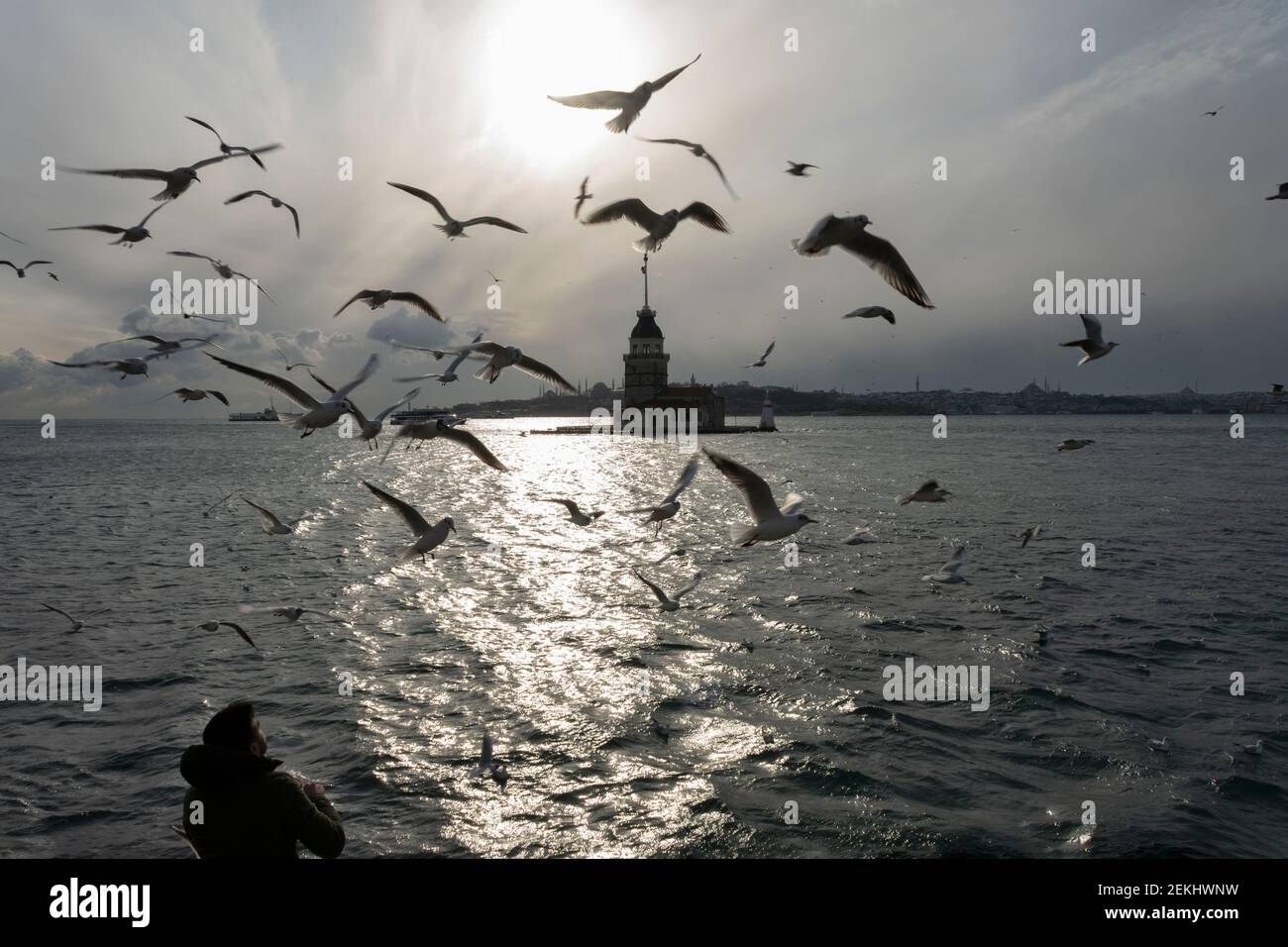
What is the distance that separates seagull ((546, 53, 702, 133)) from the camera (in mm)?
8266

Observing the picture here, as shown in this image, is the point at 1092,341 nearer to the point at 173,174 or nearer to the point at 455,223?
the point at 455,223

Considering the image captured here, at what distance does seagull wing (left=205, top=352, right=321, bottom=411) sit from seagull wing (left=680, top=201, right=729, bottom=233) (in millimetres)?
4850

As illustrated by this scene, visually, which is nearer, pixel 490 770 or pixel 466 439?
pixel 490 770

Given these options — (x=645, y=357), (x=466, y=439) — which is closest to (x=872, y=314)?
(x=466, y=439)

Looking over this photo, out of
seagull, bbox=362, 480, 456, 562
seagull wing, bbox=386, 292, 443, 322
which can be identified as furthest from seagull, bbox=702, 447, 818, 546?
seagull wing, bbox=386, 292, 443, 322

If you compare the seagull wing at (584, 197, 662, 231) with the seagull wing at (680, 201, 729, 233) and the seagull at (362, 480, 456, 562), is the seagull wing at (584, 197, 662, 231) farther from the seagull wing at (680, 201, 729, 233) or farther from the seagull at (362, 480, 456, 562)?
the seagull at (362, 480, 456, 562)

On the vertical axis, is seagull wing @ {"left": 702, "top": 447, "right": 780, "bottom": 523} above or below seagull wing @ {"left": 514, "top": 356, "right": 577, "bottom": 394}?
below

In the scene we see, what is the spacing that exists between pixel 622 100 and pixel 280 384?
5009 millimetres

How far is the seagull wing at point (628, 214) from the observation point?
9.88m

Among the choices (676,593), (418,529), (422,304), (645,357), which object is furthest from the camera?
(645,357)

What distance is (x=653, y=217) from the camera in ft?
32.6

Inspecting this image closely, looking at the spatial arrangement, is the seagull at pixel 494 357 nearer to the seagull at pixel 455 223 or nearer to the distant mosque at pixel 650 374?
the seagull at pixel 455 223
